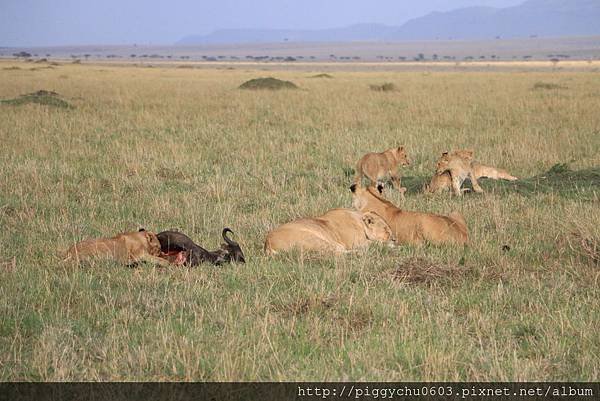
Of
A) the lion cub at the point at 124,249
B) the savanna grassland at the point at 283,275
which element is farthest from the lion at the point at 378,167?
the lion cub at the point at 124,249

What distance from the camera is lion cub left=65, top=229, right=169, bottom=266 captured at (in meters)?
7.13

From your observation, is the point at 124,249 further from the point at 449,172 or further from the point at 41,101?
the point at 41,101

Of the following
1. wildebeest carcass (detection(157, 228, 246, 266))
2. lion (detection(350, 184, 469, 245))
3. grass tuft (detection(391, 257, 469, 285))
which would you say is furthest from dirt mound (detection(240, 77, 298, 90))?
grass tuft (detection(391, 257, 469, 285))

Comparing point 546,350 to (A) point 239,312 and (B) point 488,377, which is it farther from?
(A) point 239,312

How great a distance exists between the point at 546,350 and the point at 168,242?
12.3 feet

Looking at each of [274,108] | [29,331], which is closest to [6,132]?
[274,108]

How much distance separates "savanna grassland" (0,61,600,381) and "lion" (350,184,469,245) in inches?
6.7

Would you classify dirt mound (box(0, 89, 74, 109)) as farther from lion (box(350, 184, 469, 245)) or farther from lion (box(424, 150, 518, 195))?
lion (box(350, 184, 469, 245))

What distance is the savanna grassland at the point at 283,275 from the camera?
4977 millimetres

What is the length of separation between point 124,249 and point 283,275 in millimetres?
1541

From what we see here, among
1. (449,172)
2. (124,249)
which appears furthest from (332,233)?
(449,172)

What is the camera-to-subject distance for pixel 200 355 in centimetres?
494

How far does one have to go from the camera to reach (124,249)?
23.7ft

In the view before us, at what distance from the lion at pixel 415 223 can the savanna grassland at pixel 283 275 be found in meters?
0.17
